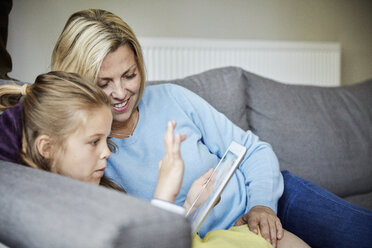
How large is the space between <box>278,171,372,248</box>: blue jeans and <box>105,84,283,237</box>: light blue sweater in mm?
58

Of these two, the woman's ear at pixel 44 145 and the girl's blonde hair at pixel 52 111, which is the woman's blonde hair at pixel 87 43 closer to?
the girl's blonde hair at pixel 52 111

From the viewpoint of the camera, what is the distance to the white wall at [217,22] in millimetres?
2088

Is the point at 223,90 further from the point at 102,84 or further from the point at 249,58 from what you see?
the point at 249,58

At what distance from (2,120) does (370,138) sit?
158 cm

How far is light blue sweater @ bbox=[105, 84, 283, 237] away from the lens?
3.67ft

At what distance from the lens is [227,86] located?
158 centimetres

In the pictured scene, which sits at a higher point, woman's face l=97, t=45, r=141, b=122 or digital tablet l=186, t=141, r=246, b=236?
woman's face l=97, t=45, r=141, b=122

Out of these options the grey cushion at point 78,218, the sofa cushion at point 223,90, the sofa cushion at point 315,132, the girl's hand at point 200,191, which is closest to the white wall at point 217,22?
the sofa cushion at point 223,90

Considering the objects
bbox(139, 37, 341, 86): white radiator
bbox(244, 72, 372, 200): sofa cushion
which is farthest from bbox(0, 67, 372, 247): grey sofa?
bbox(139, 37, 341, 86): white radiator

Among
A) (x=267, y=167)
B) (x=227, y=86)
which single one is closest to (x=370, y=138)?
(x=227, y=86)

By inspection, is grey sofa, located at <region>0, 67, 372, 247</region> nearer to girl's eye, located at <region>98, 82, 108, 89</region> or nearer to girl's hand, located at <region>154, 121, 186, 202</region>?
girl's hand, located at <region>154, 121, 186, 202</region>

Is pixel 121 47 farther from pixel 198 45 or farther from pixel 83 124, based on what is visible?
pixel 198 45

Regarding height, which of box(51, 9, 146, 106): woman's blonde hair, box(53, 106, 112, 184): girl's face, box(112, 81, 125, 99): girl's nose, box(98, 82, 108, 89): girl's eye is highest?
box(51, 9, 146, 106): woman's blonde hair

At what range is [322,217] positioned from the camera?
109 cm
